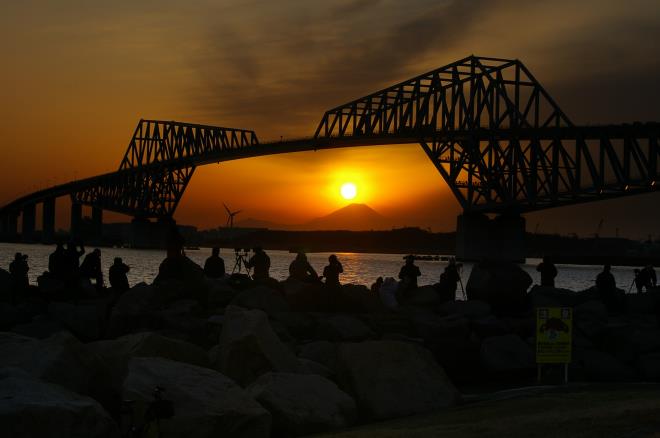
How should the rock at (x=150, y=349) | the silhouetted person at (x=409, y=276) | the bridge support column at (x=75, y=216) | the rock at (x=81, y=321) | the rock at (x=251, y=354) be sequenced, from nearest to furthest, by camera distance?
the rock at (x=150, y=349), the rock at (x=251, y=354), the rock at (x=81, y=321), the silhouetted person at (x=409, y=276), the bridge support column at (x=75, y=216)

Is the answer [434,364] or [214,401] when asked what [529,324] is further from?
[214,401]

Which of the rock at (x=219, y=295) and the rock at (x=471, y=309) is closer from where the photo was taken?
the rock at (x=219, y=295)

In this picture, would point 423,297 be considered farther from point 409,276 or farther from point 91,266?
point 91,266

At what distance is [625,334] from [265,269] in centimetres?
1077

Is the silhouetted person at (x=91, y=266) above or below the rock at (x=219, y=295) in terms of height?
above

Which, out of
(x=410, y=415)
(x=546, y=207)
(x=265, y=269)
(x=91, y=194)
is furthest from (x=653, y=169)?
(x=91, y=194)

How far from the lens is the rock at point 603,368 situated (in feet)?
47.7

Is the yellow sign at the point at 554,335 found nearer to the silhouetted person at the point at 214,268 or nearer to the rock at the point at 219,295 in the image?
the rock at the point at 219,295

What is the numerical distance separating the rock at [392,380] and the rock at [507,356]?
165 inches

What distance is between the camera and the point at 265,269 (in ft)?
80.2

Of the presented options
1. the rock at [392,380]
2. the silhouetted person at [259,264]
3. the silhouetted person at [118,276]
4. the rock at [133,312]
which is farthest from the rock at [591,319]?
the silhouetted person at [118,276]

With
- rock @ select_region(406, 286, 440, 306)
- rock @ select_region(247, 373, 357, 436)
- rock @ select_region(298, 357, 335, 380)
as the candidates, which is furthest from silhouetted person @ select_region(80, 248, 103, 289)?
rock @ select_region(247, 373, 357, 436)

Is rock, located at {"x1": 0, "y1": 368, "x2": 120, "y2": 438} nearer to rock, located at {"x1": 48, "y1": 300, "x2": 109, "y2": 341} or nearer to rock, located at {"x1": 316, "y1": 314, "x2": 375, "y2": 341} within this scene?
rock, located at {"x1": 316, "y1": 314, "x2": 375, "y2": 341}

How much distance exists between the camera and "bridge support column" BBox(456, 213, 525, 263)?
336ft
